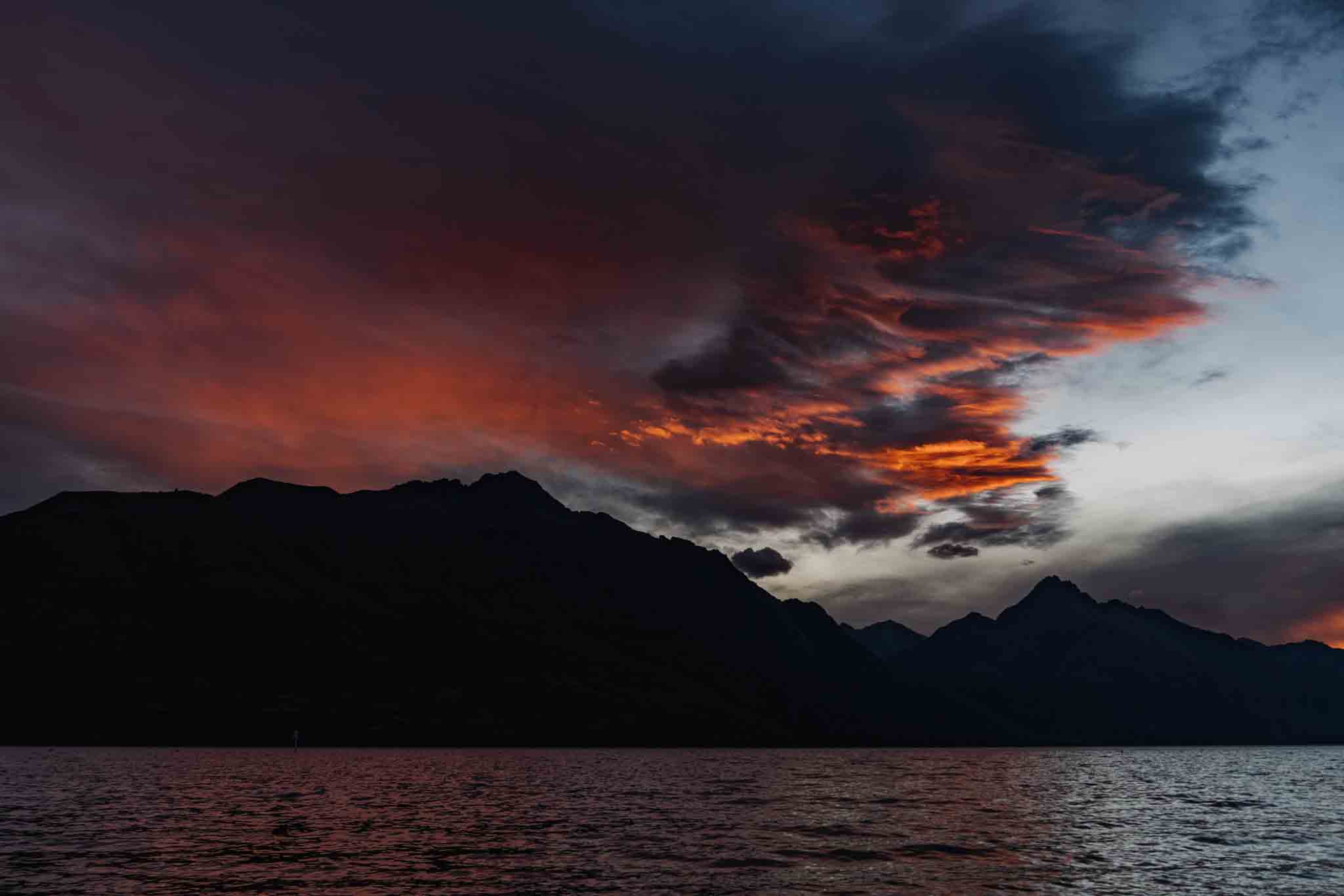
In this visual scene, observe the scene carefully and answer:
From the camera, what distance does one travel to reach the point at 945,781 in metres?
186

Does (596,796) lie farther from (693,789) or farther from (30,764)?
(30,764)

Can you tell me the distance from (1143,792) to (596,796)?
86.7 metres

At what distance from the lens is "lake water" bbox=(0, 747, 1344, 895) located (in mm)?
52500

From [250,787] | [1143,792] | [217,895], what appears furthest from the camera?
[1143,792]

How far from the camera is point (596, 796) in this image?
123000 millimetres

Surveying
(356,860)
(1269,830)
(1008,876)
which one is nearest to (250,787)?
(356,860)

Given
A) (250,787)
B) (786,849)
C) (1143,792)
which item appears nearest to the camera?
(786,849)

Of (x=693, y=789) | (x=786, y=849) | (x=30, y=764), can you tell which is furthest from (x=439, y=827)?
(x=30, y=764)

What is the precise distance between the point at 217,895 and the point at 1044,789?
14038cm

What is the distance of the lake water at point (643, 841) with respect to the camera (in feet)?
172

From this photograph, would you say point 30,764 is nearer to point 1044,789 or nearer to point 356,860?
point 356,860

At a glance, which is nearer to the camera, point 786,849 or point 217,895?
point 217,895

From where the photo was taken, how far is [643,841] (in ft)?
232

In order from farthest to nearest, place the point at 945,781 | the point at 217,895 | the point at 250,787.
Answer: the point at 945,781 → the point at 250,787 → the point at 217,895
